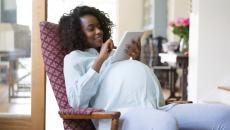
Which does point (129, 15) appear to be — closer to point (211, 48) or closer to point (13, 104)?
point (211, 48)

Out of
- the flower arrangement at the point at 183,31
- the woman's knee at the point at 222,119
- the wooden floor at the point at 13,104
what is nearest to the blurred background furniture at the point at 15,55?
the wooden floor at the point at 13,104

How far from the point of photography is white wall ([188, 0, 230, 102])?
355 cm

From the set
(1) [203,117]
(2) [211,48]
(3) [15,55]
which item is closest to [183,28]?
(2) [211,48]

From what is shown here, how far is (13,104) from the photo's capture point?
3111mm

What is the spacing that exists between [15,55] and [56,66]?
4.38ft

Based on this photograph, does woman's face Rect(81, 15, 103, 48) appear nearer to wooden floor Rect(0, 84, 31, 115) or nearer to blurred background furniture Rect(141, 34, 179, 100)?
wooden floor Rect(0, 84, 31, 115)

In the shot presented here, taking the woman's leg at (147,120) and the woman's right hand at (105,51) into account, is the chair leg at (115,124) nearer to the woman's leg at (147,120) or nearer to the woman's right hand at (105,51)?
the woman's leg at (147,120)

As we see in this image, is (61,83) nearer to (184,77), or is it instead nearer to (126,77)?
(126,77)

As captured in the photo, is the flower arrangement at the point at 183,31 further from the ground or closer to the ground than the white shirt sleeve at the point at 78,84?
further from the ground

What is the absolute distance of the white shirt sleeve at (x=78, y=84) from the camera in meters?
1.62

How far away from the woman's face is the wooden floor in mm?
1371

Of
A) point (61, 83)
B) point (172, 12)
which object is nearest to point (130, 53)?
point (61, 83)

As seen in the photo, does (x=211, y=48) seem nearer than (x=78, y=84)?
No

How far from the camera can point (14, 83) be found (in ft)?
10.1
